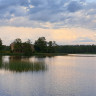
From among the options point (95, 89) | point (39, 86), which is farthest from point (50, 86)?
point (95, 89)

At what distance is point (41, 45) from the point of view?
346 feet

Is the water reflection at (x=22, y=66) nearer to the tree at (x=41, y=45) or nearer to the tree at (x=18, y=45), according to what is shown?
the tree at (x=18, y=45)

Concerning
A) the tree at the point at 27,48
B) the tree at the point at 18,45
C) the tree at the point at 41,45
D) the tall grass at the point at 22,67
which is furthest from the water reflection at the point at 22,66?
the tree at the point at 41,45

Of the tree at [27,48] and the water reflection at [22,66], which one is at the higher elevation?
the tree at [27,48]

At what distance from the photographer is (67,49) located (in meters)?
154

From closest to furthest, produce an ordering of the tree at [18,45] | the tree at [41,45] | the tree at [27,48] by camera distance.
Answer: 1. the tree at [27,48]
2. the tree at [18,45]
3. the tree at [41,45]

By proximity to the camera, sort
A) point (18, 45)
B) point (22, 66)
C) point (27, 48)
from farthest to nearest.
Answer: point (18, 45) → point (27, 48) → point (22, 66)

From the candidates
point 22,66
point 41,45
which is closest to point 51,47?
point 41,45

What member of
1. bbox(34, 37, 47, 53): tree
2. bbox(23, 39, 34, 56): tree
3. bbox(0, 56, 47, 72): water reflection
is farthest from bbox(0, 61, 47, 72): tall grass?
bbox(34, 37, 47, 53): tree

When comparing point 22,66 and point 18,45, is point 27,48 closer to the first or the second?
point 18,45

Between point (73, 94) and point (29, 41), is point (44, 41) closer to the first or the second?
point (29, 41)

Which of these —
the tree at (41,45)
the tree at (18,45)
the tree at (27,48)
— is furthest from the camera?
the tree at (41,45)

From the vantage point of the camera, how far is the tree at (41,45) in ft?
346

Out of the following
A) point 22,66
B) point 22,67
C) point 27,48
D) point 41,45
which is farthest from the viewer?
point 41,45
